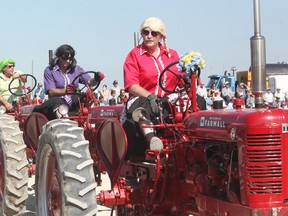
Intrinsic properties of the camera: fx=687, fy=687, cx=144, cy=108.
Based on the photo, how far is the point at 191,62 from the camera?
5695 millimetres

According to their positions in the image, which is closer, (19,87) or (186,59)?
(186,59)

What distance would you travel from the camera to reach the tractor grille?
4.45m

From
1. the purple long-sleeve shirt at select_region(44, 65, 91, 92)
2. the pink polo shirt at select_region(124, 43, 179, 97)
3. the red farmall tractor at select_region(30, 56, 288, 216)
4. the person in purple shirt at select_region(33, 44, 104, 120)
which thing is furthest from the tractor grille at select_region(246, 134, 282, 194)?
the purple long-sleeve shirt at select_region(44, 65, 91, 92)

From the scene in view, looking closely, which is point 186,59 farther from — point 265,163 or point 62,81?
point 62,81

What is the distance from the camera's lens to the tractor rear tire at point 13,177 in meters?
7.11

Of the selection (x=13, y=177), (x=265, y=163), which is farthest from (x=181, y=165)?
(x=13, y=177)

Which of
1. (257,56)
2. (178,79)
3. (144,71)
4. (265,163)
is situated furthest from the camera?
(257,56)

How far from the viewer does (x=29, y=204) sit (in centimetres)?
927

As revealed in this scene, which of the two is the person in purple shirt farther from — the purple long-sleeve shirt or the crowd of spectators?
the crowd of spectators

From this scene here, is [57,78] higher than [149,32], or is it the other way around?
[149,32]

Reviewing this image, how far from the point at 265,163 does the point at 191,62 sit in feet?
4.90

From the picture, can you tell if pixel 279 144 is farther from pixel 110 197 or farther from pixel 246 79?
pixel 246 79

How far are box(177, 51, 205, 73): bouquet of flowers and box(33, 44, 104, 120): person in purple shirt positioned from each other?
10.1ft

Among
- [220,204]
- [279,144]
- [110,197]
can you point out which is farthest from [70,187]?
[279,144]
